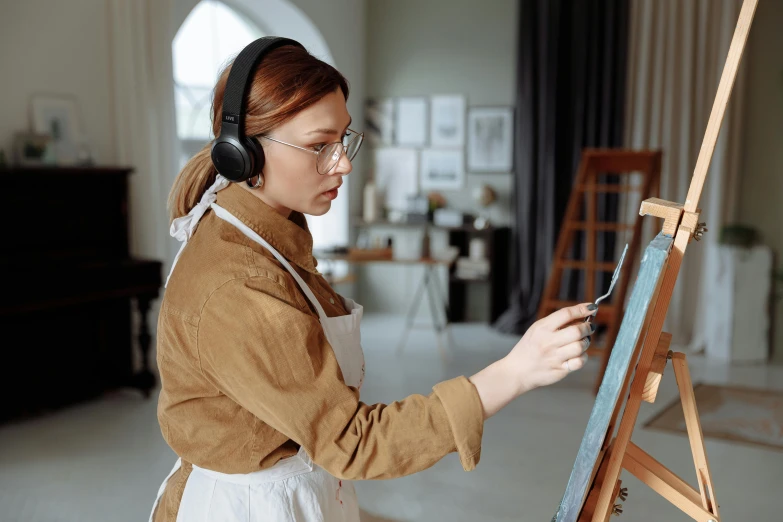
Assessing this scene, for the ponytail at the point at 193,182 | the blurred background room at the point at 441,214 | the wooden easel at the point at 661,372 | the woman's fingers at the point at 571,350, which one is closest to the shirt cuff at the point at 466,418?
the woman's fingers at the point at 571,350

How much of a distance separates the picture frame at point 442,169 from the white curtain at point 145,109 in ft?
8.54

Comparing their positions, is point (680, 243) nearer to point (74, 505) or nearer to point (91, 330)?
point (74, 505)

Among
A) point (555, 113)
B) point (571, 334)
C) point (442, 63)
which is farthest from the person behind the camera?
point (442, 63)

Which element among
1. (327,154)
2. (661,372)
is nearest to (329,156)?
(327,154)

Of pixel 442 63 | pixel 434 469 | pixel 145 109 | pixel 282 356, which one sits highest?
pixel 442 63

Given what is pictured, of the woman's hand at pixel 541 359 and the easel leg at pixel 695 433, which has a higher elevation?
the woman's hand at pixel 541 359

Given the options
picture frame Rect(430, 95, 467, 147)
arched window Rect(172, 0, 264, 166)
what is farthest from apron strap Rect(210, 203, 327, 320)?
picture frame Rect(430, 95, 467, 147)

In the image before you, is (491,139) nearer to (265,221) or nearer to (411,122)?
(411,122)

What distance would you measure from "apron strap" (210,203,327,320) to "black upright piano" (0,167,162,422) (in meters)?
2.69

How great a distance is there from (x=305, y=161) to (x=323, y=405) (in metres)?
0.41

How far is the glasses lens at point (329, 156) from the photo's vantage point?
4.01ft

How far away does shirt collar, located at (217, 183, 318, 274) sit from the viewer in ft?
4.22

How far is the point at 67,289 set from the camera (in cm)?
377

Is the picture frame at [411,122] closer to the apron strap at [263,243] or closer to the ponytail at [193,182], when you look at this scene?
A: the ponytail at [193,182]
